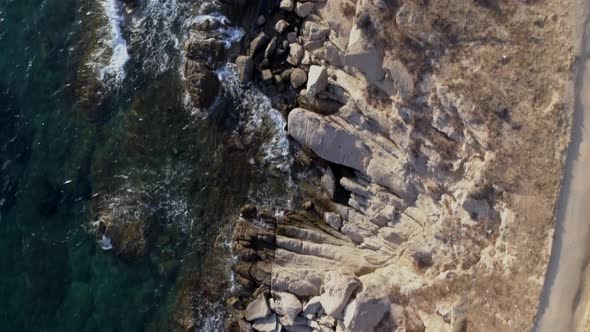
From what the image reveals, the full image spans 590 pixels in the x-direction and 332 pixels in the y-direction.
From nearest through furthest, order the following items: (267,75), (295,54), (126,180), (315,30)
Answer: (315,30), (295,54), (267,75), (126,180)

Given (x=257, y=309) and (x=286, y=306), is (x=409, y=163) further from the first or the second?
(x=257, y=309)

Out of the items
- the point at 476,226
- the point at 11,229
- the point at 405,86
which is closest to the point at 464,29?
the point at 405,86

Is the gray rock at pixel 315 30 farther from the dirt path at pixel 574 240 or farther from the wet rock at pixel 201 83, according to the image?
the dirt path at pixel 574 240

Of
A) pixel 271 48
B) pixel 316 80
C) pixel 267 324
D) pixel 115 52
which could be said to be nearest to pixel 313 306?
pixel 267 324

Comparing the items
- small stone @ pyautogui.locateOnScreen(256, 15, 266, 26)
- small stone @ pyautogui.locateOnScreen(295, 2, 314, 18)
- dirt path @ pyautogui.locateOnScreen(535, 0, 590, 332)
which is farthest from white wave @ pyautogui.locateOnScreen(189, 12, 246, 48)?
dirt path @ pyautogui.locateOnScreen(535, 0, 590, 332)

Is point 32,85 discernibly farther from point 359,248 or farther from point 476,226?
point 476,226
